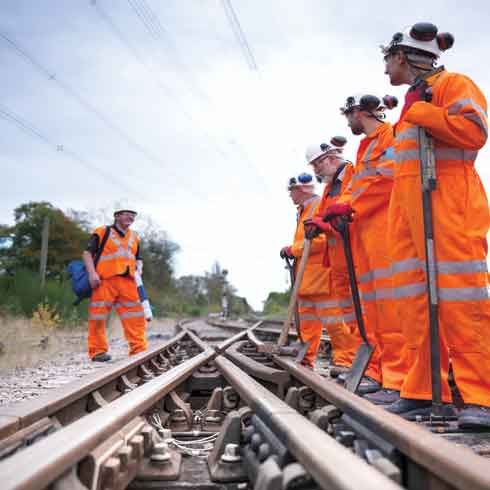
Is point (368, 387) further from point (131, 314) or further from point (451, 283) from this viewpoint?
point (131, 314)

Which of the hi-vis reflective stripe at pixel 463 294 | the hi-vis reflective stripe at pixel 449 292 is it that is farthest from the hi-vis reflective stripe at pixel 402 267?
the hi-vis reflective stripe at pixel 463 294

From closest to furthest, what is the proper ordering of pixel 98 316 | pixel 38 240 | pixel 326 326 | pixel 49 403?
pixel 49 403 < pixel 326 326 < pixel 98 316 < pixel 38 240

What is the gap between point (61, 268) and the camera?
3441cm

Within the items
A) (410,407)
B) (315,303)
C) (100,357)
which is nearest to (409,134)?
(410,407)

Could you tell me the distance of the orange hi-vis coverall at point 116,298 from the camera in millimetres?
7234

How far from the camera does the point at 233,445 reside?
2219 mm

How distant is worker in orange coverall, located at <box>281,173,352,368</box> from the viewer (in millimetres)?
5578

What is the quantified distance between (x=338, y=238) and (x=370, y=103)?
1120mm

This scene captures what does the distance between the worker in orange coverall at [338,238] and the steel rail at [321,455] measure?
2139 mm

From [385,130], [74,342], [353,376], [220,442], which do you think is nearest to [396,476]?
[220,442]

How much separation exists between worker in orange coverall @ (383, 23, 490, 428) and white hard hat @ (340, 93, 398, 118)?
0.90 meters

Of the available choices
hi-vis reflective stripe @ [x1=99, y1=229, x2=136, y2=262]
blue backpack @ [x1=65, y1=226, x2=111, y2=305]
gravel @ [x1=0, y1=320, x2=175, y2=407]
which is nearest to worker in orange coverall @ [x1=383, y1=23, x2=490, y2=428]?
gravel @ [x1=0, y1=320, x2=175, y2=407]

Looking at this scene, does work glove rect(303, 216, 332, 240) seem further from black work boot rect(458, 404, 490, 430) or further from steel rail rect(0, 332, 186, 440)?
black work boot rect(458, 404, 490, 430)

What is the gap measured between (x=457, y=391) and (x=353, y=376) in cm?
65
